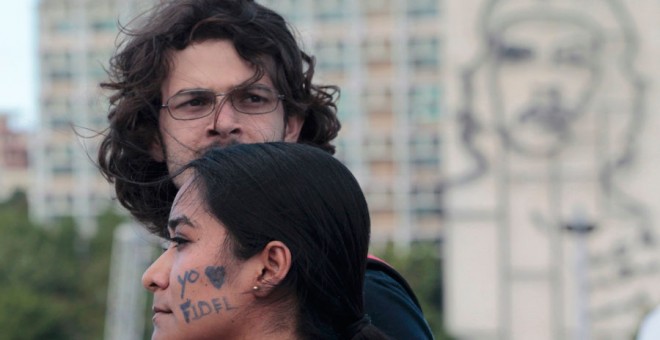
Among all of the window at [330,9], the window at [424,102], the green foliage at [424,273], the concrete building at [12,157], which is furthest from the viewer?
the concrete building at [12,157]

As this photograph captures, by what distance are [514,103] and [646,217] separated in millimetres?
6526

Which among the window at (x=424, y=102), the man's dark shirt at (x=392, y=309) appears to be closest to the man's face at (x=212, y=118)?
the man's dark shirt at (x=392, y=309)

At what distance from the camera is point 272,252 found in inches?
111

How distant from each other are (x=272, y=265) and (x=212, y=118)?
3.04ft

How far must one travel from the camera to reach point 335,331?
289cm

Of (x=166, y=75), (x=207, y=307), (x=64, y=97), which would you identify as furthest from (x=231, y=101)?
(x=64, y=97)

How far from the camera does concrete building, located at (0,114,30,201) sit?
112 meters

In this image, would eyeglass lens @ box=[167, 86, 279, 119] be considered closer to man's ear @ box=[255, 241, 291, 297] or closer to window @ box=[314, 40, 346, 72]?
man's ear @ box=[255, 241, 291, 297]

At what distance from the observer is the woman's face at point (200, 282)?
2.86 meters

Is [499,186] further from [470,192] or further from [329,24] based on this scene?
[329,24]

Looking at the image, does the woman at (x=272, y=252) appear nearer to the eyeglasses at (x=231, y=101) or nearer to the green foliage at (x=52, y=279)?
the eyeglasses at (x=231, y=101)

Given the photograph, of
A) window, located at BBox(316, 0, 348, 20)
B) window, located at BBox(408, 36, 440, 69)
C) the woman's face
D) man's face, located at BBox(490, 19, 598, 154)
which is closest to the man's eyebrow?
the woman's face

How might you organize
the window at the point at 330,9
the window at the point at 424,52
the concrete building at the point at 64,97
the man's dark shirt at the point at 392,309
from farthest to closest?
the concrete building at the point at 64,97
the window at the point at 330,9
the window at the point at 424,52
the man's dark shirt at the point at 392,309

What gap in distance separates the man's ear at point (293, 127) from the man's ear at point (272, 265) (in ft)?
3.47
